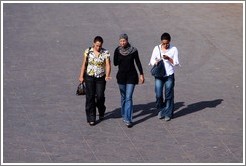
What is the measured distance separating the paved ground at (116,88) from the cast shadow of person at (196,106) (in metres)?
0.02

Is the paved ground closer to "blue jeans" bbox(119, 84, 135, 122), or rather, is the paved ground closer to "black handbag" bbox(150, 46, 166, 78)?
"blue jeans" bbox(119, 84, 135, 122)

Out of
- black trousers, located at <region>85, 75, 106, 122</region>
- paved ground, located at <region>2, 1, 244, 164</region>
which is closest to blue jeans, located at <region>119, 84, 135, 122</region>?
paved ground, located at <region>2, 1, 244, 164</region>

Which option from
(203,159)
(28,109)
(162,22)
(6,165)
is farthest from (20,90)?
(162,22)

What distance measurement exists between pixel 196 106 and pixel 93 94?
221cm

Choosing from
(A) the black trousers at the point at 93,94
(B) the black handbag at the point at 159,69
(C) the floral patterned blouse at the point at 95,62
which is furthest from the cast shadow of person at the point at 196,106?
(C) the floral patterned blouse at the point at 95,62

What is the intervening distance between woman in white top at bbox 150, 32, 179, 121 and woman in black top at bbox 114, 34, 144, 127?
16.7 inches

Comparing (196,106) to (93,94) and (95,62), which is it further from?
(95,62)

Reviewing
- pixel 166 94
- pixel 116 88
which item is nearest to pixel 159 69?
pixel 166 94

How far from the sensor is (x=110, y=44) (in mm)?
16438

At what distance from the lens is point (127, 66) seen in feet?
36.1

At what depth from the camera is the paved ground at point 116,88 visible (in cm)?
1038

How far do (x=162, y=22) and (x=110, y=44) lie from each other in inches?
101

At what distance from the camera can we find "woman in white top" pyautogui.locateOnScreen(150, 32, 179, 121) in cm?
1128

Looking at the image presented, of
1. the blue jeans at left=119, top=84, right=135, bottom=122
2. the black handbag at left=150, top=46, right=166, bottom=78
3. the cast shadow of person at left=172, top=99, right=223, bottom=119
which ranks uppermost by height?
the black handbag at left=150, top=46, right=166, bottom=78
